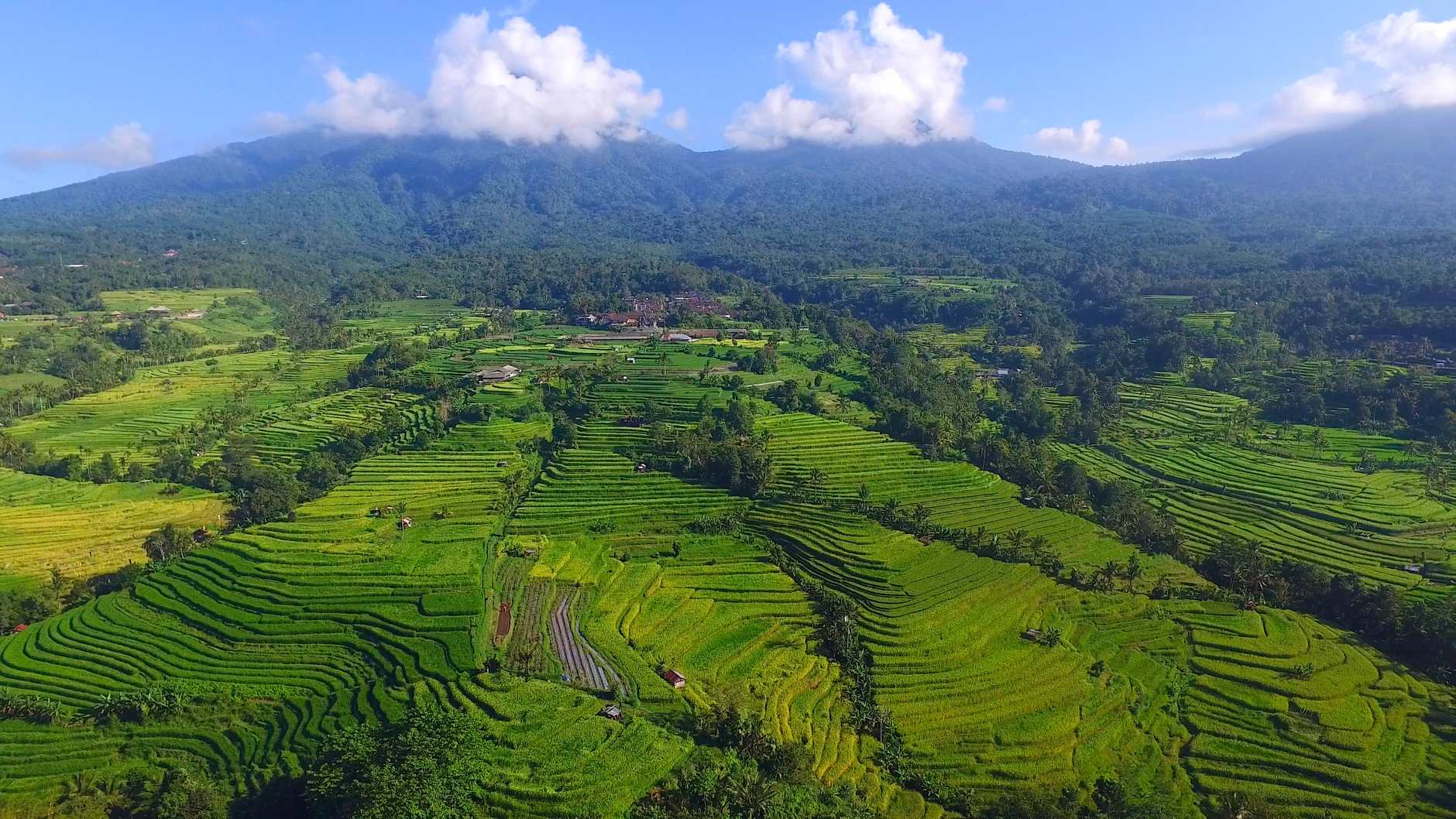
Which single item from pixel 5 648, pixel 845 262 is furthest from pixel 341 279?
pixel 5 648

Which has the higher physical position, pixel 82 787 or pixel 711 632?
pixel 711 632

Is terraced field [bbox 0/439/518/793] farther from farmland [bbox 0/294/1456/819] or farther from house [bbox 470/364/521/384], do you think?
house [bbox 470/364/521/384]

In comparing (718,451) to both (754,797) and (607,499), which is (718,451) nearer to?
(607,499)

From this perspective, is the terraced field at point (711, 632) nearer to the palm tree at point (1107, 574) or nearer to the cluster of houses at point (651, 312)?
the palm tree at point (1107, 574)

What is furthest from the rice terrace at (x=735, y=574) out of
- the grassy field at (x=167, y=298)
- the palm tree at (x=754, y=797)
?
the grassy field at (x=167, y=298)

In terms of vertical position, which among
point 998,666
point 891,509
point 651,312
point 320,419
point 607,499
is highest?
point 651,312

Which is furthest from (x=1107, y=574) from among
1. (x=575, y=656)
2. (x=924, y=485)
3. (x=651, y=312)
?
(x=651, y=312)
